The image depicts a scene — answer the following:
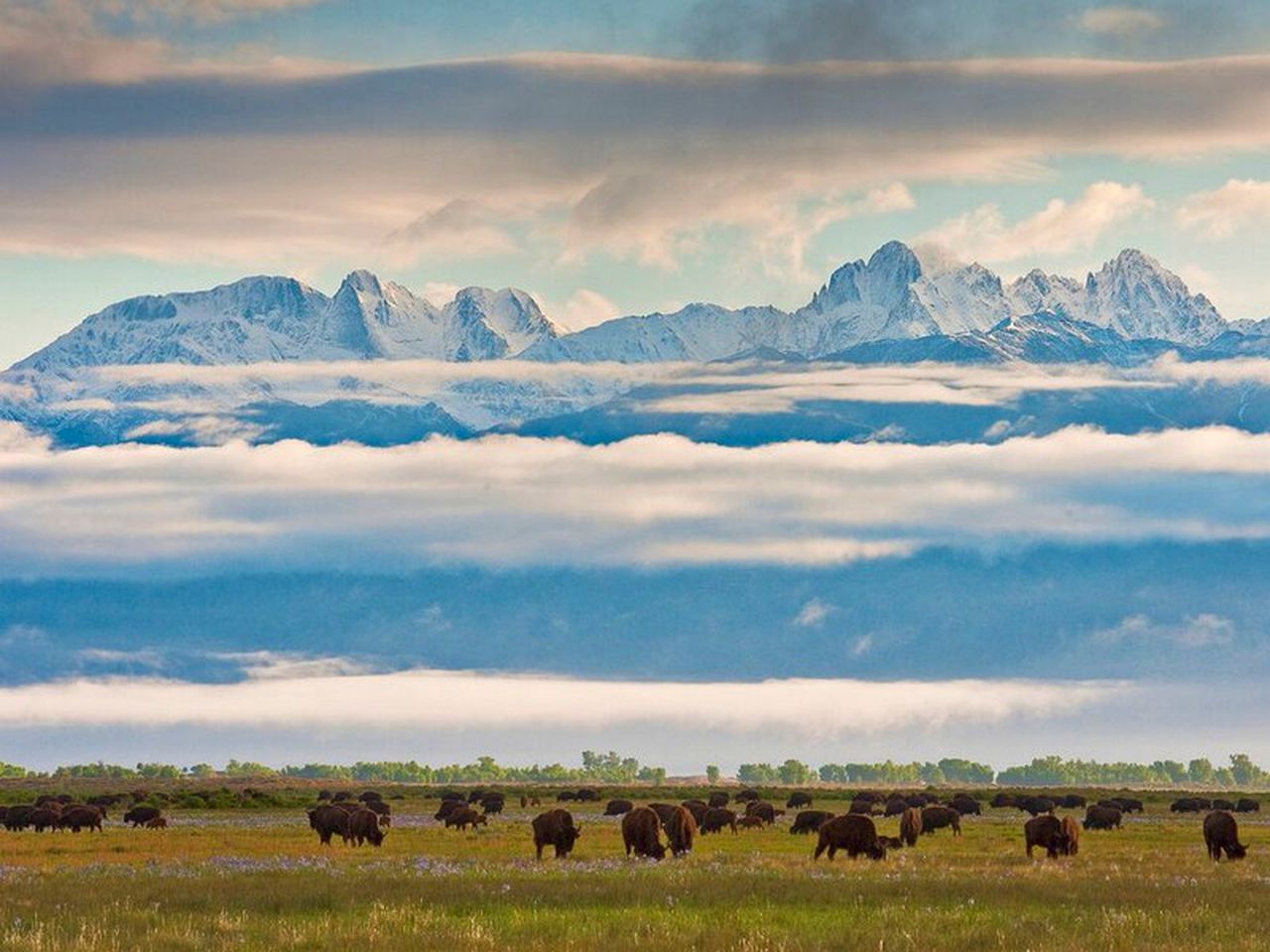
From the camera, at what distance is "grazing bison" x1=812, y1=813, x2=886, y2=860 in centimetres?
6488

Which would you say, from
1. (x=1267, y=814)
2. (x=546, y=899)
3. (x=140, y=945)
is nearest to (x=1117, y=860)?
(x=546, y=899)

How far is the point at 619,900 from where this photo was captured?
4653 cm

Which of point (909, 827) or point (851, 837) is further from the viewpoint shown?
point (909, 827)

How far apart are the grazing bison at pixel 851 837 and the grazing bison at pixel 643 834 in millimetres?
5320

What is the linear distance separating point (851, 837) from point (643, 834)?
697 cm

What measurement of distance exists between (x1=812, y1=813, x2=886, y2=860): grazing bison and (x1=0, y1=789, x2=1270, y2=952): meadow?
1410 mm

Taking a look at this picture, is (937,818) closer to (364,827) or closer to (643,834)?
(364,827)

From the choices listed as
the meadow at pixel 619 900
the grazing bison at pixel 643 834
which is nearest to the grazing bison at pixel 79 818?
the meadow at pixel 619 900

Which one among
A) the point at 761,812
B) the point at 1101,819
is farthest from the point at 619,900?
the point at 1101,819

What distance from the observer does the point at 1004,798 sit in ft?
521

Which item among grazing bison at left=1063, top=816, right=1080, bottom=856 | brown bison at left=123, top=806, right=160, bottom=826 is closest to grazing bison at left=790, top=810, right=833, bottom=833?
grazing bison at left=1063, top=816, right=1080, bottom=856

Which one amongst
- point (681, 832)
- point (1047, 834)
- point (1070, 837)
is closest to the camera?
point (1047, 834)

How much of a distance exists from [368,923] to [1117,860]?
3369 centimetres

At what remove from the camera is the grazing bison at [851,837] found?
64.9m
